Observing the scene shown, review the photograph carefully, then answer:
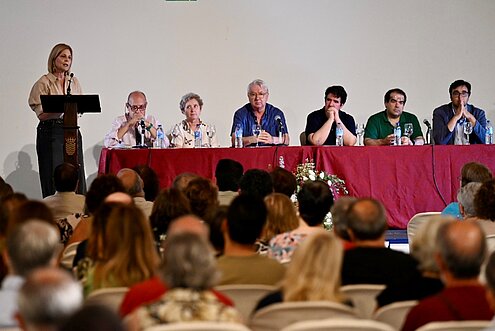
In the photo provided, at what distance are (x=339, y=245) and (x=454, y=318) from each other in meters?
0.43

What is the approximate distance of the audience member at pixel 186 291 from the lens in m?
2.78

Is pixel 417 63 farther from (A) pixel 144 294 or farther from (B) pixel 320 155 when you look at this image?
(A) pixel 144 294

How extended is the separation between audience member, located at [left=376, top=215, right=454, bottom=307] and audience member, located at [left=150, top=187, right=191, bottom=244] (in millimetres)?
1397

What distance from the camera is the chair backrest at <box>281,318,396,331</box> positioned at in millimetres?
2730

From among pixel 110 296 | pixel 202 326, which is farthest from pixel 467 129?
pixel 202 326

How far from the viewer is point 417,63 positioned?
10742mm

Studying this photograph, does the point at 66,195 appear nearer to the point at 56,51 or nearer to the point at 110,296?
the point at 56,51

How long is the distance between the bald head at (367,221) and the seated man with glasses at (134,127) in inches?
188

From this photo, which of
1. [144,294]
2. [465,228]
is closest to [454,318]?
[465,228]

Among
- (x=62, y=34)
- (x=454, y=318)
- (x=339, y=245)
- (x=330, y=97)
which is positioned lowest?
(x=454, y=318)

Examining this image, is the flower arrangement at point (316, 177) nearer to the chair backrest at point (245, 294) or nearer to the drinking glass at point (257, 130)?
the drinking glass at point (257, 130)

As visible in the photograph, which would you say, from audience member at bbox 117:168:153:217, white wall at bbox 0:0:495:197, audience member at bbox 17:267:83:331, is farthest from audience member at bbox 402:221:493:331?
white wall at bbox 0:0:495:197

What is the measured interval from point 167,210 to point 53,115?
386 centimetres

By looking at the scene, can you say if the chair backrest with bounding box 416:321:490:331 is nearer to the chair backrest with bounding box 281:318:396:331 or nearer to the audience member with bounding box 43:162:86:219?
the chair backrest with bounding box 281:318:396:331
